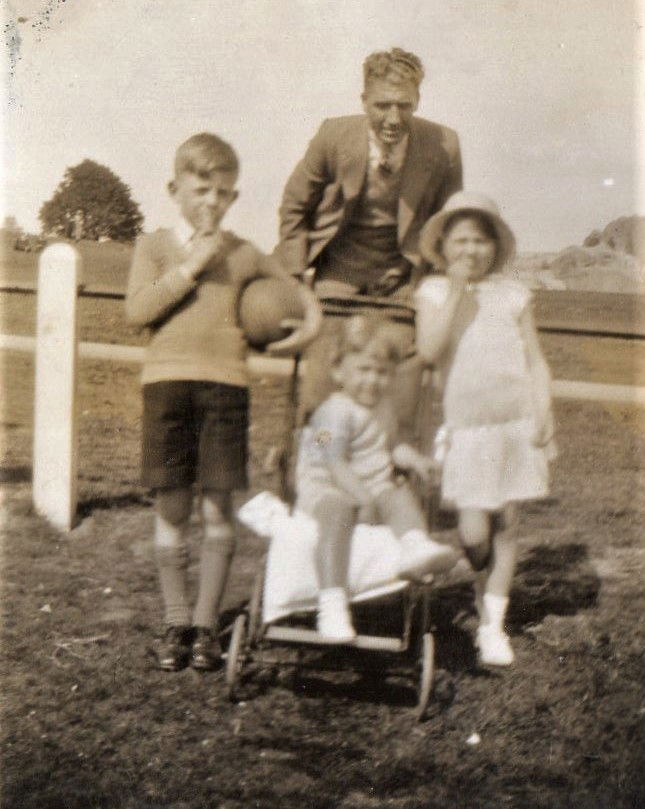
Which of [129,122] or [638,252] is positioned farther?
[638,252]

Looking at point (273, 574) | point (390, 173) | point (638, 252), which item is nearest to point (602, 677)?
point (273, 574)

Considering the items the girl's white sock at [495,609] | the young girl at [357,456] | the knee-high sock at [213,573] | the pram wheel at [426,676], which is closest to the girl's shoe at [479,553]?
the girl's white sock at [495,609]

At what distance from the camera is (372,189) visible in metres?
3.52

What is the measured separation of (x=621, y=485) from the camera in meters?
4.62

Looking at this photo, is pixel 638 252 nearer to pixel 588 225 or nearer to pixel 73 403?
pixel 588 225

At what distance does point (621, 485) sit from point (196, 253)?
7.91 ft

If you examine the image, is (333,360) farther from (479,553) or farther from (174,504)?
(479,553)

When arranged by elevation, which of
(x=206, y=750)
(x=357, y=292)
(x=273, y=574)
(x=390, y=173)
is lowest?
(x=206, y=750)

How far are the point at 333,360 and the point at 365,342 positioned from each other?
0.13 m

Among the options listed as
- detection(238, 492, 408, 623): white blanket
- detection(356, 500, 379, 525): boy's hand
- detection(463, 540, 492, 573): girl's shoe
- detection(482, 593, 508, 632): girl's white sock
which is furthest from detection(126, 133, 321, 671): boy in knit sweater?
detection(482, 593, 508, 632): girl's white sock

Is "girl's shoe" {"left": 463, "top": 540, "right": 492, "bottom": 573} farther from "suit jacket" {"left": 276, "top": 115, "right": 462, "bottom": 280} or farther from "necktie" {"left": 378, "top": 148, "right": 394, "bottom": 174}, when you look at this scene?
"necktie" {"left": 378, "top": 148, "right": 394, "bottom": 174}

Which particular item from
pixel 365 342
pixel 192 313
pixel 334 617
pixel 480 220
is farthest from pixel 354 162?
pixel 334 617

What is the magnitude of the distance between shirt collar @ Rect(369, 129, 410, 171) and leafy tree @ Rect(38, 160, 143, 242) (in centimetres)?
79

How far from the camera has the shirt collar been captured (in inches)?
134
